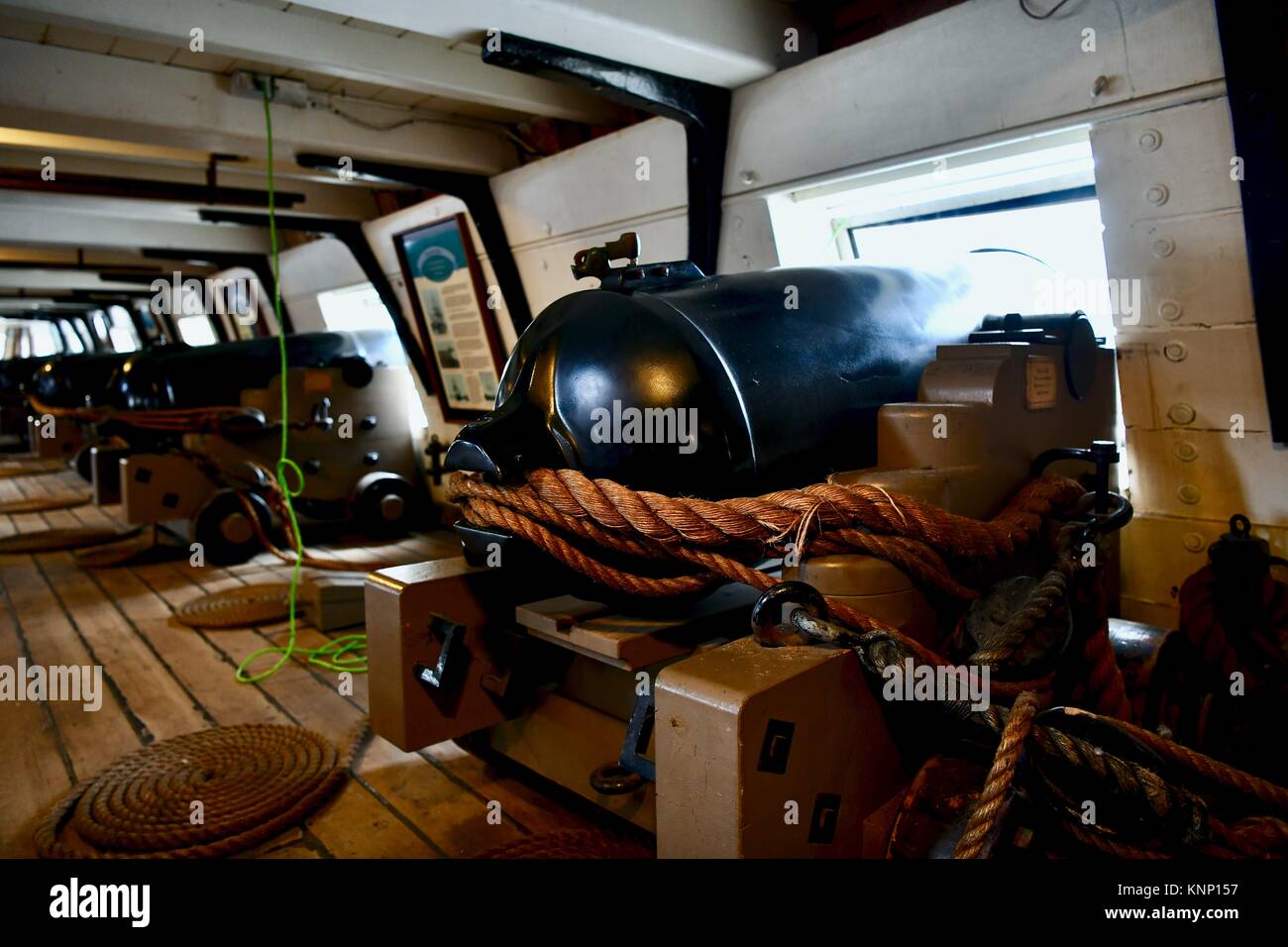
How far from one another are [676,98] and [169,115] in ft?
6.48

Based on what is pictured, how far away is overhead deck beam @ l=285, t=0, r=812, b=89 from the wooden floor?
185 cm

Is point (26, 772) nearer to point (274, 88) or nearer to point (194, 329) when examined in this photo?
point (274, 88)

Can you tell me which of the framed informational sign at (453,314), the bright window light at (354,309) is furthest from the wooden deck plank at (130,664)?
the bright window light at (354,309)

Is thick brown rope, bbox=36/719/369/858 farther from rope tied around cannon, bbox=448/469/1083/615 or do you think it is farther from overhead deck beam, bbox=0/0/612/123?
overhead deck beam, bbox=0/0/612/123

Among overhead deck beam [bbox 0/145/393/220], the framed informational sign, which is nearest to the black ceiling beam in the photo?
overhead deck beam [bbox 0/145/393/220]

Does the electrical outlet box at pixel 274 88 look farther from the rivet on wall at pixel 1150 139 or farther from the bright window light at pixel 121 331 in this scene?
the bright window light at pixel 121 331

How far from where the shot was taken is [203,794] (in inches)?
82.4

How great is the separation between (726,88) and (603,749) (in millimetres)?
2227

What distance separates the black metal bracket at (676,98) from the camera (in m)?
2.54

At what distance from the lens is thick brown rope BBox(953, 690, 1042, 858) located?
104 centimetres

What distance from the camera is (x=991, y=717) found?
1165 millimetres

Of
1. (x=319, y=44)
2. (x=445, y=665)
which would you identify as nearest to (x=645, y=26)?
(x=319, y=44)

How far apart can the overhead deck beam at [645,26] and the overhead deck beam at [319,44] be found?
43mm
